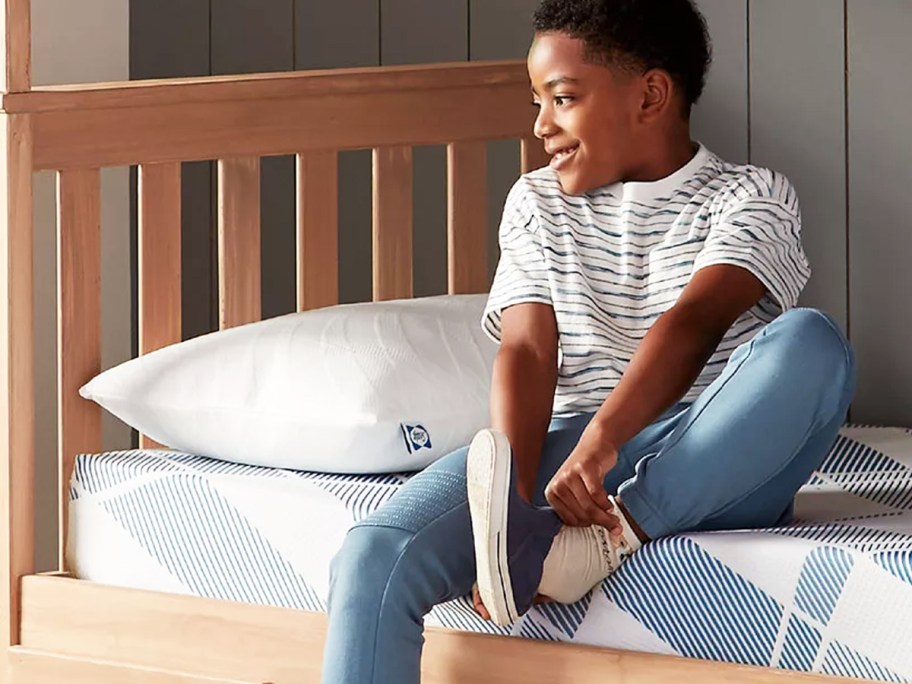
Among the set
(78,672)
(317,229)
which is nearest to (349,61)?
(317,229)

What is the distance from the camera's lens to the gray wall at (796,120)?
1937 millimetres

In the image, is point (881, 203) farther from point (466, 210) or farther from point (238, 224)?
point (238, 224)

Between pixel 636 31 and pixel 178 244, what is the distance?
1.93 feet

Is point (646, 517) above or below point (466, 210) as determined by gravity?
below

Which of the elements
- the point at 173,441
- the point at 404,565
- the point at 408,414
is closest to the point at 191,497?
the point at 173,441

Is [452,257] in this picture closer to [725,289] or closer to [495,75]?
[495,75]

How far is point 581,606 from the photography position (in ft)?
4.24

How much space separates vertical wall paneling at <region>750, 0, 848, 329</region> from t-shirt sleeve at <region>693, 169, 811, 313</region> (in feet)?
1.66

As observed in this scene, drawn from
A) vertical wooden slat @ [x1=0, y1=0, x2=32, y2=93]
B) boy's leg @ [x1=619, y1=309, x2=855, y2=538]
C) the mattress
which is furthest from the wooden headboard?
boy's leg @ [x1=619, y1=309, x2=855, y2=538]

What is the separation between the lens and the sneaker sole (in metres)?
1.18

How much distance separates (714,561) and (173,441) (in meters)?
0.65

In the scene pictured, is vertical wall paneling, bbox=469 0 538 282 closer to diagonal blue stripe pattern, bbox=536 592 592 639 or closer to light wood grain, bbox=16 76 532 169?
light wood grain, bbox=16 76 532 169

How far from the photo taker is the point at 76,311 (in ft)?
5.62

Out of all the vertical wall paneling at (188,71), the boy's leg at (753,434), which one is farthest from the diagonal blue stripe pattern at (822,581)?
the vertical wall paneling at (188,71)
